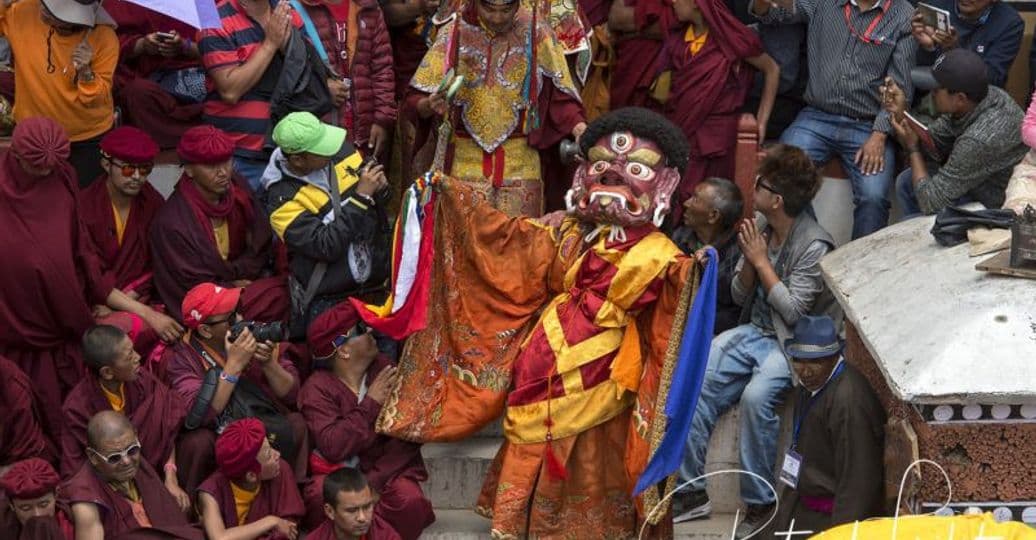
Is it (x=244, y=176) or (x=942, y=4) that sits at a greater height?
(x=942, y=4)

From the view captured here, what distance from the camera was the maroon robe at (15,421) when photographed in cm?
802

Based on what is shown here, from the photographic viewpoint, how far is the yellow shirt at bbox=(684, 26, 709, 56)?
10047 mm

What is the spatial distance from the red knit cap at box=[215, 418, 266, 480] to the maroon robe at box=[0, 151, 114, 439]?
3.05 feet

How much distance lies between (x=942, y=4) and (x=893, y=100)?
2.45ft

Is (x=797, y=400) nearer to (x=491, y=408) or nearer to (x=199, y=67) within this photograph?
(x=491, y=408)

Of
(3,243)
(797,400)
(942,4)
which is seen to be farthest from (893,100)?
(3,243)

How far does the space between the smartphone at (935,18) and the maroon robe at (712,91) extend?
0.87m

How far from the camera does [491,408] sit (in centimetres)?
867

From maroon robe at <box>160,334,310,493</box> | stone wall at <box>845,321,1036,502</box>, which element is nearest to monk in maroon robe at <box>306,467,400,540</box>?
maroon robe at <box>160,334,310,493</box>

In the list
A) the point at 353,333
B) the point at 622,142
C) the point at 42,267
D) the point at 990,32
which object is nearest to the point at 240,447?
the point at 353,333

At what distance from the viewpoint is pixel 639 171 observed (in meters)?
8.35

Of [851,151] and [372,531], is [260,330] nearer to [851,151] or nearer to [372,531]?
[372,531]

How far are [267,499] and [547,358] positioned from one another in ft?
4.42

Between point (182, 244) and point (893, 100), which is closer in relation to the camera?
point (182, 244)
